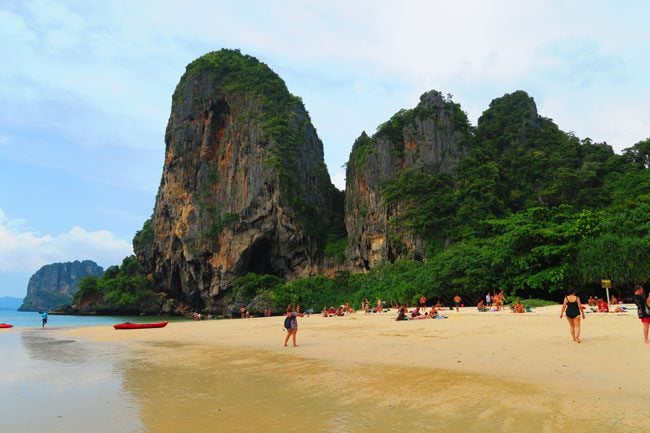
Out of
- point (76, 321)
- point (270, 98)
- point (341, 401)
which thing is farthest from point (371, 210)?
point (341, 401)

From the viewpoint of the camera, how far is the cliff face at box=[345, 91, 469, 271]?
4641 cm

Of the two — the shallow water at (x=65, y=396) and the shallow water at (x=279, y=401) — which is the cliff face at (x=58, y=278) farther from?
the shallow water at (x=279, y=401)

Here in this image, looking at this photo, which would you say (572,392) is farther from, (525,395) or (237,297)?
(237,297)

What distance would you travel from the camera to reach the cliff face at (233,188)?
56062 millimetres

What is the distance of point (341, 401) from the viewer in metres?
6.63

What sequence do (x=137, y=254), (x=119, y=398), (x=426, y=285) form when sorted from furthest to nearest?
(x=137, y=254), (x=426, y=285), (x=119, y=398)

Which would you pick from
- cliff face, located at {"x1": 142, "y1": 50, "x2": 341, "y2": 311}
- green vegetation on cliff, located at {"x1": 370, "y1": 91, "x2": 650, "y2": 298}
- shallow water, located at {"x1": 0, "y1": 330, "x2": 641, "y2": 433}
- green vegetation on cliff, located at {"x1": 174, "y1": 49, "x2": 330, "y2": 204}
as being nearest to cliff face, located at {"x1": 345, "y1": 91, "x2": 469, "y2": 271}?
green vegetation on cliff, located at {"x1": 370, "y1": 91, "x2": 650, "y2": 298}

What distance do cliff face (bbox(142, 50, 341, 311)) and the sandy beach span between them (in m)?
42.7

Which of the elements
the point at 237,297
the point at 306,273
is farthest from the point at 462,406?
the point at 306,273

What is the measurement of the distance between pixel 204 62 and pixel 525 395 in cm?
6870

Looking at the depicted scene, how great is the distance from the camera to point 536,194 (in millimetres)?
42094

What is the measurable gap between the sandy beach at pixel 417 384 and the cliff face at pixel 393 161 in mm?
32582

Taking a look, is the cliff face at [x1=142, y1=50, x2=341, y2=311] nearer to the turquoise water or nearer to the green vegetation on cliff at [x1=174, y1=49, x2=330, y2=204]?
the green vegetation on cliff at [x1=174, y1=49, x2=330, y2=204]

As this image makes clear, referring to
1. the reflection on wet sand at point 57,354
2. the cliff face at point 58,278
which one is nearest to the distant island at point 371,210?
the reflection on wet sand at point 57,354
